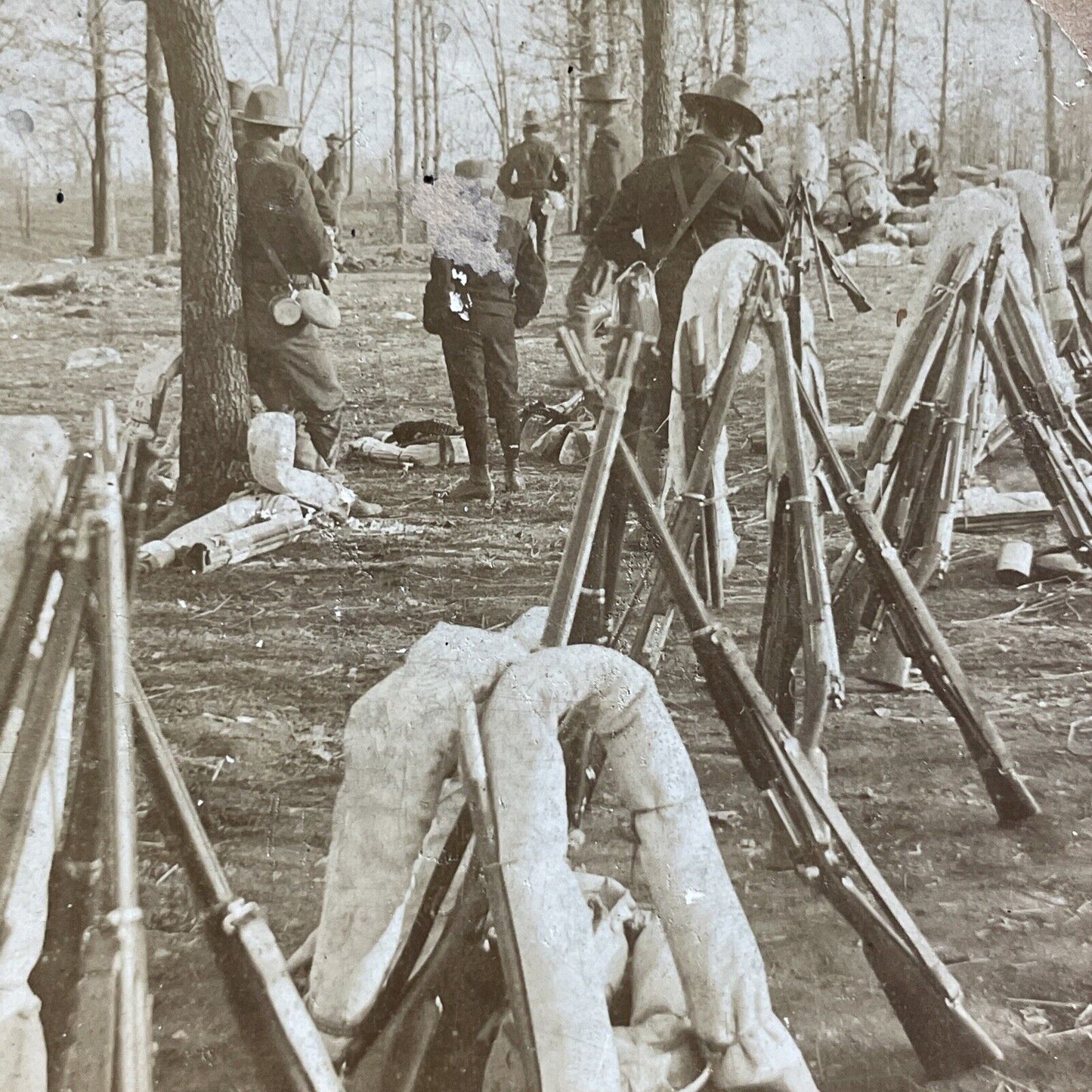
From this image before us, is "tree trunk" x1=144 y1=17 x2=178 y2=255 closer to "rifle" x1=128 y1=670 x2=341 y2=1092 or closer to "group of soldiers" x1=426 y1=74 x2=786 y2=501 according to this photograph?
"group of soldiers" x1=426 y1=74 x2=786 y2=501

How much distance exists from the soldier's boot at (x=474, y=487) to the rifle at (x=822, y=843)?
26 centimetres

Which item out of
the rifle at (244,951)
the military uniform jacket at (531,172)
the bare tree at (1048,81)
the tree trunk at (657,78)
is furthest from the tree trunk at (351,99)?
the bare tree at (1048,81)

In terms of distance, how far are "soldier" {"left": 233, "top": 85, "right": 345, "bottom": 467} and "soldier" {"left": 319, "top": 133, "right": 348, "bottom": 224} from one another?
4 centimetres

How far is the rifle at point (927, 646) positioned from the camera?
87.4 inches

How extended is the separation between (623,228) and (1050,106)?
89 centimetres

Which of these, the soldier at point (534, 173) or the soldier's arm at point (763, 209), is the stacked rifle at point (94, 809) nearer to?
the soldier at point (534, 173)

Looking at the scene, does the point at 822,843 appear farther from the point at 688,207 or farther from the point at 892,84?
the point at 892,84

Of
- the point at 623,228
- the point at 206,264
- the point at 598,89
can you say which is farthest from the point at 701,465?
the point at 206,264

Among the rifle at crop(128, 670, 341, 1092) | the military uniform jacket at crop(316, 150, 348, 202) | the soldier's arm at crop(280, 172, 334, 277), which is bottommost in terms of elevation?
the rifle at crop(128, 670, 341, 1092)

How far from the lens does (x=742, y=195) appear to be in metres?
2.12

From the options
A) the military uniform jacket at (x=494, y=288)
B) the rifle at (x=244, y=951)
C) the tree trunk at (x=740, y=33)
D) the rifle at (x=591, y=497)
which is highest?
the tree trunk at (x=740, y=33)

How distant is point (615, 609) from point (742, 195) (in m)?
0.82

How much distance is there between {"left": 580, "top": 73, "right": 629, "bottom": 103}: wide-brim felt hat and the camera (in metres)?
2.06

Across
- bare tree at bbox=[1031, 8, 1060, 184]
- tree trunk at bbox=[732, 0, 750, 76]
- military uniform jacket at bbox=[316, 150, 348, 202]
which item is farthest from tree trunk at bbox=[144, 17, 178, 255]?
bare tree at bbox=[1031, 8, 1060, 184]
